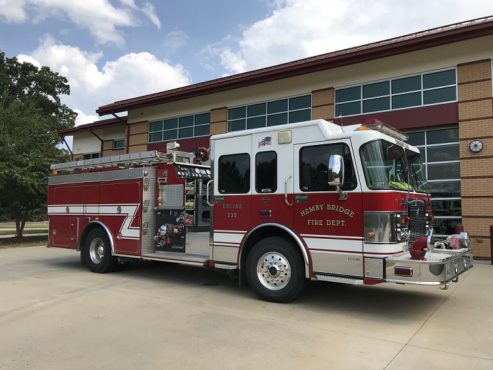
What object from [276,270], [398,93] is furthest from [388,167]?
→ [398,93]

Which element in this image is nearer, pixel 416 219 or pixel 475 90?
pixel 416 219

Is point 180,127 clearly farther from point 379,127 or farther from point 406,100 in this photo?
point 379,127

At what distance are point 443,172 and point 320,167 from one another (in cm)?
846

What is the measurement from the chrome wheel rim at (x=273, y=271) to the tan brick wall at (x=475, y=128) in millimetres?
8845

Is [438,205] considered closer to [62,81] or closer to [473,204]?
[473,204]

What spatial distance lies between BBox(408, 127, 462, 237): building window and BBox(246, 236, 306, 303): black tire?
8.04 metres

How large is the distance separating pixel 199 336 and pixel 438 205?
34.8 feet

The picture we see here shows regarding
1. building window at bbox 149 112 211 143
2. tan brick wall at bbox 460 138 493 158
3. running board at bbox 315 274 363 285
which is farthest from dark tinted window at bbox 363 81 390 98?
running board at bbox 315 274 363 285

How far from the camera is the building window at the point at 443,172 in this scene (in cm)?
1328

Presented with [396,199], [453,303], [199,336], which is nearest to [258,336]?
[199,336]

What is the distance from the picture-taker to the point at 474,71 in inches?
515

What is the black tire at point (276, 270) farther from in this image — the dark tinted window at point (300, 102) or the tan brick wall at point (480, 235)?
the dark tinted window at point (300, 102)

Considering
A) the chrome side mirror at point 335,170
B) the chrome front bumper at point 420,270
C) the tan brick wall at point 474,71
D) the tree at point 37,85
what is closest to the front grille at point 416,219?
the chrome front bumper at point 420,270

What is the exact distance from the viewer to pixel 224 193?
7738mm
